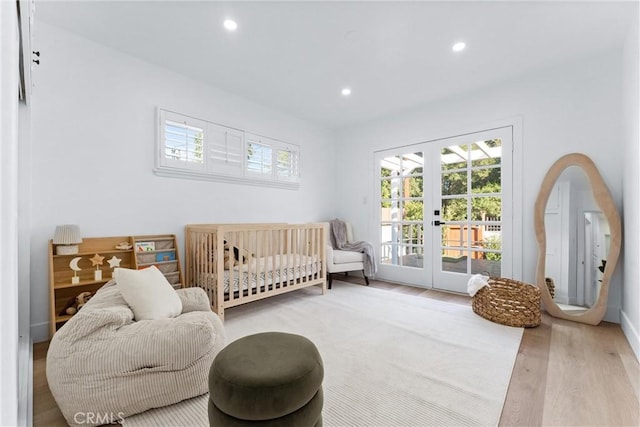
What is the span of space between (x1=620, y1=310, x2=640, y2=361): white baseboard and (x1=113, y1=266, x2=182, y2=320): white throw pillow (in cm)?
307

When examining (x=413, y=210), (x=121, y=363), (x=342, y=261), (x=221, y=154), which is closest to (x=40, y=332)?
(x=121, y=363)

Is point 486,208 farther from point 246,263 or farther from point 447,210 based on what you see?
point 246,263

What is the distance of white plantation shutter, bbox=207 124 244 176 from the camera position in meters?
3.23

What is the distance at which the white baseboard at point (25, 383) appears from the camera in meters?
1.26

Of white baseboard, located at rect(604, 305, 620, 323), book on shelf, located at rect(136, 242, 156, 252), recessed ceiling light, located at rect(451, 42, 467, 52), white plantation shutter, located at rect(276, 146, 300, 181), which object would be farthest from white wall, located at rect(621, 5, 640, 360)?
book on shelf, located at rect(136, 242, 156, 252)

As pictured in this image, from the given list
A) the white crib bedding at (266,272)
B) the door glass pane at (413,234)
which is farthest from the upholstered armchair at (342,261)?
the door glass pane at (413,234)

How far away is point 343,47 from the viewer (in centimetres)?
248

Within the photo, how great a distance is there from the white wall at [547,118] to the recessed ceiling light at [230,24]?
258 centimetres

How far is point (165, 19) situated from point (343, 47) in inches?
57.1

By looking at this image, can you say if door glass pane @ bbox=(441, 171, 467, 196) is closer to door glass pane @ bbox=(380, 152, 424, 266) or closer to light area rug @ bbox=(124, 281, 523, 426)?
door glass pane @ bbox=(380, 152, 424, 266)

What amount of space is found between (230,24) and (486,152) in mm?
3003

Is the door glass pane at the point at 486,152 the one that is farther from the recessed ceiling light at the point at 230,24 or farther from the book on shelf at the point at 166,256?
the book on shelf at the point at 166,256

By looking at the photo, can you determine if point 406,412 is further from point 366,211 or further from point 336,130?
point 336,130

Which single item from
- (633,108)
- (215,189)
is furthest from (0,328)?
(633,108)
